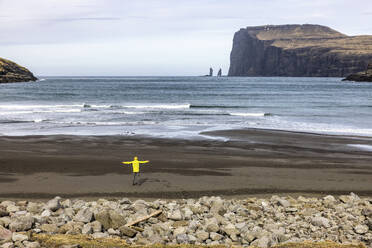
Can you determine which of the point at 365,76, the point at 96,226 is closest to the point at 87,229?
the point at 96,226

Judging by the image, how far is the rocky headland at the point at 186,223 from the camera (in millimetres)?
7156

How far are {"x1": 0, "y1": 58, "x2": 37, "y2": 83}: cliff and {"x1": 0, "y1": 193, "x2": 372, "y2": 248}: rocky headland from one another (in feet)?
435

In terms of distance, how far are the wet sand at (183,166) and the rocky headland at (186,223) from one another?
7.34 ft

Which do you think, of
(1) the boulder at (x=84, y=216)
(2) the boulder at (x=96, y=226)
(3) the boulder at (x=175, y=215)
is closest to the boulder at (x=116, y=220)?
(2) the boulder at (x=96, y=226)

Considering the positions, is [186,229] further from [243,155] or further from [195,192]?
[243,155]

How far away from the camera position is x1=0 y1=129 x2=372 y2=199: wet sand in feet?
38.9

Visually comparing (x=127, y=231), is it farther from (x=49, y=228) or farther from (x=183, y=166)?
(x=183, y=166)

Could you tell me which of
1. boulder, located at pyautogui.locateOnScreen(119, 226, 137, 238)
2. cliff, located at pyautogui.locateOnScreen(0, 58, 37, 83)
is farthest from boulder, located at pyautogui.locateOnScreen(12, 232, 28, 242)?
cliff, located at pyautogui.locateOnScreen(0, 58, 37, 83)

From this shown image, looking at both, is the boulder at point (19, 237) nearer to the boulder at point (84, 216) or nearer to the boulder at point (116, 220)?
the boulder at point (84, 216)

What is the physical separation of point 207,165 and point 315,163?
4500mm

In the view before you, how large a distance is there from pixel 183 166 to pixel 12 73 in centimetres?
14138

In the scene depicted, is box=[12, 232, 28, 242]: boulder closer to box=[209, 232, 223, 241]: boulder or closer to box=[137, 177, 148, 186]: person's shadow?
box=[209, 232, 223, 241]: boulder

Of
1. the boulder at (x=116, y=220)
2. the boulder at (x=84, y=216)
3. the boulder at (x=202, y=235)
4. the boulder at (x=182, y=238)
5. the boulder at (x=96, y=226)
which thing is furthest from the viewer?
the boulder at (x=84, y=216)

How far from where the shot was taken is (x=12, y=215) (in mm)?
8297
